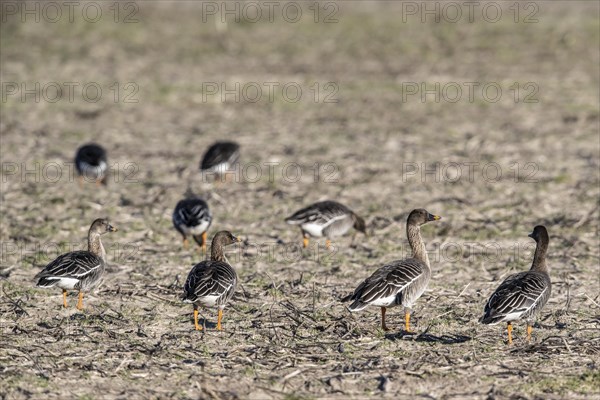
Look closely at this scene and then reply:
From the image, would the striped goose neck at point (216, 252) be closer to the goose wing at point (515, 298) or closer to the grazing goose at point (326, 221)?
the grazing goose at point (326, 221)

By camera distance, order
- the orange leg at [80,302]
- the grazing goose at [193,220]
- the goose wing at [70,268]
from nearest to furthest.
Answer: the goose wing at [70,268] → the orange leg at [80,302] → the grazing goose at [193,220]

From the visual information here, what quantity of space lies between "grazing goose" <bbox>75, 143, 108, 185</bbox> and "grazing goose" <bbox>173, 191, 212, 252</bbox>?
12.7 feet

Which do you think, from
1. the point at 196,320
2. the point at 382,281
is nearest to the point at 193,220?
the point at 196,320

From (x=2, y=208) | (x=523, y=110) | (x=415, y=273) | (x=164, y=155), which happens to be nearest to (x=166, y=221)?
(x=2, y=208)

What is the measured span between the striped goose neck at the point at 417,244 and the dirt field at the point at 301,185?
0.72m

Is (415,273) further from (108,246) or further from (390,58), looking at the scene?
(390,58)

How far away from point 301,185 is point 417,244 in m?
6.84

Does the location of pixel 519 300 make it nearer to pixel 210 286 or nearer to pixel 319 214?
pixel 210 286

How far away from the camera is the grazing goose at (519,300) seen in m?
11.8

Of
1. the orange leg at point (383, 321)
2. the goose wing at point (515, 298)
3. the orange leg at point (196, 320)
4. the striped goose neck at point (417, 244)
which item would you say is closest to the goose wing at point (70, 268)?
the orange leg at point (196, 320)

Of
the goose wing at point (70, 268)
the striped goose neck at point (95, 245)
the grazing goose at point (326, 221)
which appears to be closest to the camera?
the goose wing at point (70, 268)

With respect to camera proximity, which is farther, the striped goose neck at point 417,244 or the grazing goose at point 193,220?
the grazing goose at point 193,220

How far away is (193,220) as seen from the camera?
1639 cm

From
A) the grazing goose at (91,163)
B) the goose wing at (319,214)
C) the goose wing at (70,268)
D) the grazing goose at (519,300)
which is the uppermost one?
the grazing goose at (91,163)
